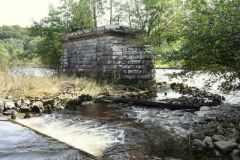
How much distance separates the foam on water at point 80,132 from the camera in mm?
6443

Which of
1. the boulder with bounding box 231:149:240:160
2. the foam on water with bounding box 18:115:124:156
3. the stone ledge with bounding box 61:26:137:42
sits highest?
the stone ledge with bounding box 61:26:137:42

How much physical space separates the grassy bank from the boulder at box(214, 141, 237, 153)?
8.33 metres

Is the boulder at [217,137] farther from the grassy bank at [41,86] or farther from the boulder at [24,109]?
the grassy bank at [41,86]

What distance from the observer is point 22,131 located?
260 inches

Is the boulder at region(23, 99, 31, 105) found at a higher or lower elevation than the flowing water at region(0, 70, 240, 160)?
higher

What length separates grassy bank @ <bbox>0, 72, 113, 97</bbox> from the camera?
40.9ft

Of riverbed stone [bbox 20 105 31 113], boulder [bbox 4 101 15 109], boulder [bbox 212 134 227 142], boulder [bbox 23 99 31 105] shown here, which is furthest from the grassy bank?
boulder [bbox 212 134 227 142]

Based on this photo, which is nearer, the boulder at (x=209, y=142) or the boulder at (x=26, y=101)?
the boulder at (x=209, y=142)

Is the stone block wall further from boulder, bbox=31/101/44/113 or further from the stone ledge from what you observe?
boulder, bbox=31/101/44/113

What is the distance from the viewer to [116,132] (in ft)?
25.2

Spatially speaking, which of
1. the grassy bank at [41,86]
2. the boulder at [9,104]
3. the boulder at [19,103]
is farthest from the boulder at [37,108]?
the grassy bank at [41,86]

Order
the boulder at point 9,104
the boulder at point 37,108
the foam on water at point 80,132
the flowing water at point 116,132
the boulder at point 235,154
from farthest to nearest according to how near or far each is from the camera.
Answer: the boulder at point 37,108 → the boulder at point 9,104 → the foam on water at point 80,132 → the flowing water at point 116,132 → the boulder at point 235,154

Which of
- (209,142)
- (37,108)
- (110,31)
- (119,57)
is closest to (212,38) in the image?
(209,142)

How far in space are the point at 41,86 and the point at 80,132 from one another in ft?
20.2
